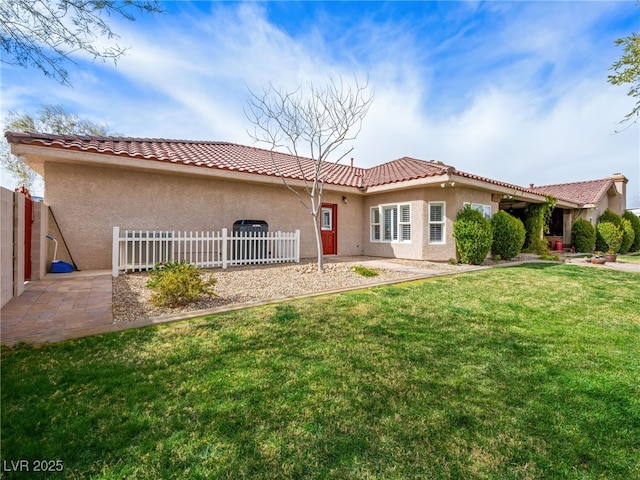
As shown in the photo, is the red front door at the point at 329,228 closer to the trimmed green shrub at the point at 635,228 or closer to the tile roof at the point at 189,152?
the tile roof at the point at 189,152

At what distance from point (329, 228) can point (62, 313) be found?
9983 mm

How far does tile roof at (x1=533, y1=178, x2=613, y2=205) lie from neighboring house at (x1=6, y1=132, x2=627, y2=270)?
352cm

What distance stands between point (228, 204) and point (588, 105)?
12.8 metres

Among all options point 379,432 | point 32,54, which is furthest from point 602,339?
point 32,54

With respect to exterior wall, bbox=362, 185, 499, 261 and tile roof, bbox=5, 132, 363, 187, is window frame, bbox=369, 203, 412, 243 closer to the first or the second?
exterior wall, bbox=362, 185, 499, 261

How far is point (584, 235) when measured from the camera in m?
17.5

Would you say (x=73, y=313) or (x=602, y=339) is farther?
(x=73, y=313)

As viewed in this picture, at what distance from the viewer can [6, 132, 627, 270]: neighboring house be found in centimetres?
812

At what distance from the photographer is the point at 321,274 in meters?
8.30

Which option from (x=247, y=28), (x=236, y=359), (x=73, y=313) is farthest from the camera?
(x=247, y=28)

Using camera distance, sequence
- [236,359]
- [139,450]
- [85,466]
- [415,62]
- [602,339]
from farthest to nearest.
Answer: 1. [415,62]
2. [602,339]
3. [236,359]
4. [139,450]
5. [85,466]

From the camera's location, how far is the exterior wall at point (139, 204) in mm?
8148

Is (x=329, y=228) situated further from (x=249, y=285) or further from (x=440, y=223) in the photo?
(x=249, y=285)

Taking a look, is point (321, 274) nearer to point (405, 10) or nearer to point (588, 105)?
point (405, 10)
